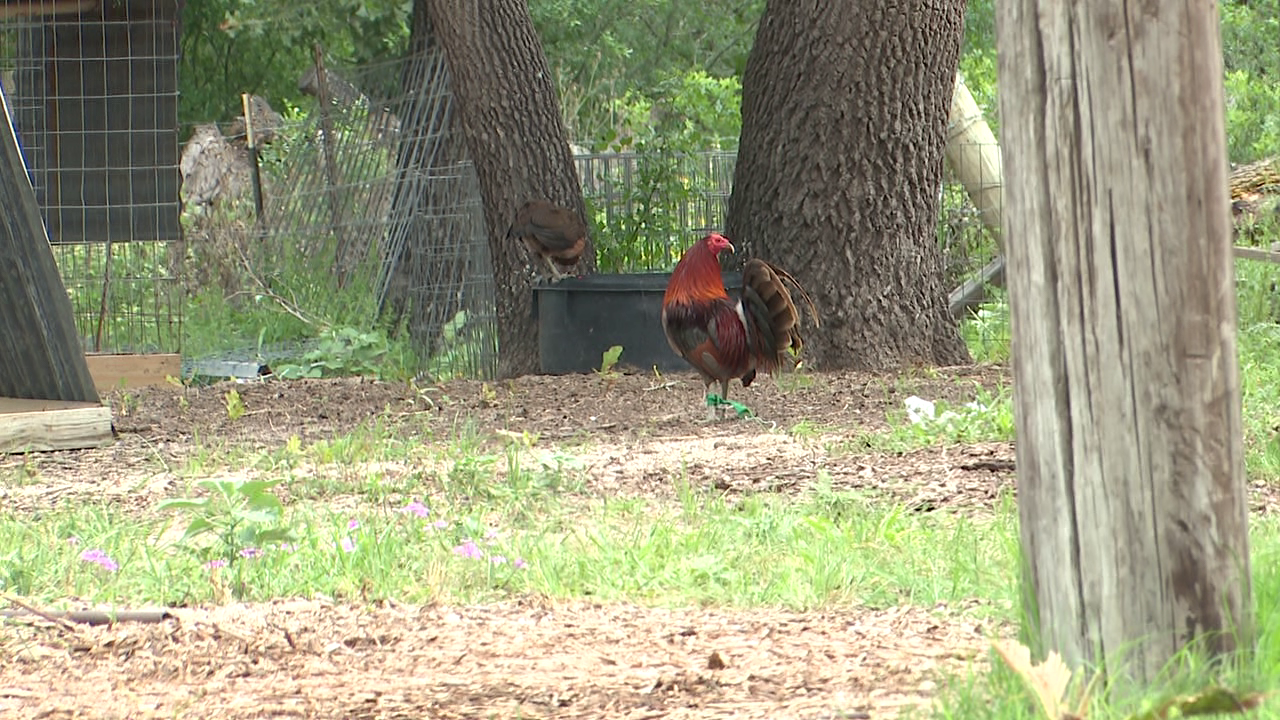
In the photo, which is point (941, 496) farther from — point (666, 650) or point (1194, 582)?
point (1194, 582)

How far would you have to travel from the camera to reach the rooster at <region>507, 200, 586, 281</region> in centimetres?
1027

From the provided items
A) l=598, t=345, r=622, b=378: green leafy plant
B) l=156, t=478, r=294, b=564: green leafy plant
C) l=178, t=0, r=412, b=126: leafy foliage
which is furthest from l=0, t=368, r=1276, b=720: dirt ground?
l=178, t=0, r=412, b=126: leafy foliage

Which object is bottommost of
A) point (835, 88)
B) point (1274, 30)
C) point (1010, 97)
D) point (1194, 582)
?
point (1194, 582)

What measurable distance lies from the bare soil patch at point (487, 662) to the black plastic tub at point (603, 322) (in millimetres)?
6004

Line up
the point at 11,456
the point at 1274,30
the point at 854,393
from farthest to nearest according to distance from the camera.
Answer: the point at 1274,30 → the point at 854,393 → the point at 11,456

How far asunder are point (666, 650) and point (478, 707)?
1.71ft

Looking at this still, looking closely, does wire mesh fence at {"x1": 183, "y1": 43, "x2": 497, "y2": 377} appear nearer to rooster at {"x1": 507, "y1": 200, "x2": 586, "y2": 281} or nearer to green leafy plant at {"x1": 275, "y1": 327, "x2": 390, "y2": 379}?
green leafy plant at {"x1": 275, "y1": 327, "x2": 390, "y2": 379}

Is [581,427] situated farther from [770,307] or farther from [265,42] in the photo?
[265,42]

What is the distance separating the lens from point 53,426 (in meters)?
7.23

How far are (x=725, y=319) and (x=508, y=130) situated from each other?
309cm

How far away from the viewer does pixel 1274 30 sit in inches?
949

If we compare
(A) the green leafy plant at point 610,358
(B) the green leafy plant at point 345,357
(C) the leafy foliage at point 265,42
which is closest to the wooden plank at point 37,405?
(A) the green leafy plant at point 610,358

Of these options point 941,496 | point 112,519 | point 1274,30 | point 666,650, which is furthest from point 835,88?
point 1274,30

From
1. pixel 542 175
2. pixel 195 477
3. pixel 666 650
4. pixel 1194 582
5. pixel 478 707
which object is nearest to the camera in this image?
pixel 1194 582
